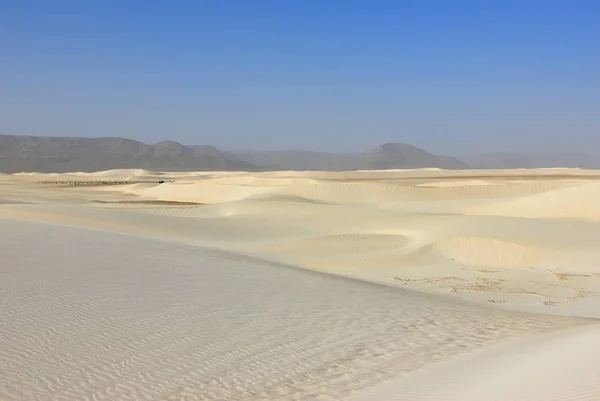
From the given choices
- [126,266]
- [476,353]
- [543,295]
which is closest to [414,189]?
[543,295]

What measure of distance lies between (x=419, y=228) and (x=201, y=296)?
1268 cm

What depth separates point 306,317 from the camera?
9344mm

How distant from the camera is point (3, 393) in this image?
5.70 metres

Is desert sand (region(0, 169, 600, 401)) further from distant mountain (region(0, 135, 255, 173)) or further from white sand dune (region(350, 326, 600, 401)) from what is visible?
distant mountain (region(0, 135, 255, 173))

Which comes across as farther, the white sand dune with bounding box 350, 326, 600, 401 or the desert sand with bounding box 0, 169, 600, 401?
the desert sand with bounding box 0, 169, 600, 401

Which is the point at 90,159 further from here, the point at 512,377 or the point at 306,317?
the point at 512,377

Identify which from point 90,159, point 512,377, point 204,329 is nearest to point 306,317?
point 204,329

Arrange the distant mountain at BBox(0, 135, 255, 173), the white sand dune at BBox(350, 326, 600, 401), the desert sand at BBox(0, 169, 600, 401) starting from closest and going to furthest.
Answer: the white sand dune at BBox(350, 326, 600, 401) → the desert sand at BBox(0, 169, 600, 401) → the distant mountain at BBox(0, 135, 255, 173)

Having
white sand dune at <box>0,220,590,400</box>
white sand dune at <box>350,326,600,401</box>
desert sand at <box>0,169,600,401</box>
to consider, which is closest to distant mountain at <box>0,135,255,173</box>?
desert sand at <box>0,169,600,401</box>

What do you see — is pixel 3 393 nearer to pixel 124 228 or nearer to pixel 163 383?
pixel 163 383

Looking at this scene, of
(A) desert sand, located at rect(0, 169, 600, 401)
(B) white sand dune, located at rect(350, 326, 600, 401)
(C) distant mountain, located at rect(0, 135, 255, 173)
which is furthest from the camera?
(C) distant mountain, located at rect(0, 135, 255, 173)

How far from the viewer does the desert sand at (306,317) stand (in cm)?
635

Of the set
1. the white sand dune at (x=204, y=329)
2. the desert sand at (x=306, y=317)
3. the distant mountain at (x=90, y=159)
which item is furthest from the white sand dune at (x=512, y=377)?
the distant mountain at (x=90, y=159)

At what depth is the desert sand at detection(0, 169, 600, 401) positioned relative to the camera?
6.35m
